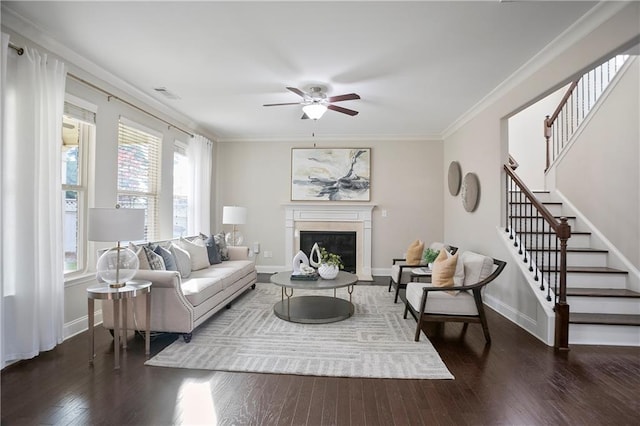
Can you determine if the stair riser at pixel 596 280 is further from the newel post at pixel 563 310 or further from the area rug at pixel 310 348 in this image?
the area rug at pixel 310 348

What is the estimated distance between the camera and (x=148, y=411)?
2092mm

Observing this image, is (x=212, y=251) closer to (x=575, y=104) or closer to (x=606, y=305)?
(x=606, y=305)

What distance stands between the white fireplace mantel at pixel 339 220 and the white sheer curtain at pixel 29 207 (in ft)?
13.2

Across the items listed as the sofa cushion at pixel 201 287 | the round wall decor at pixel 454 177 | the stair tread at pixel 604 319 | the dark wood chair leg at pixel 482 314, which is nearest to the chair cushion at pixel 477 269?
the dark wood chair leg at pixel 482 314

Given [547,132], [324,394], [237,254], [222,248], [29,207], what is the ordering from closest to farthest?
[324,394] → [29,207] → [222,248] → [237,254] → [547,132]

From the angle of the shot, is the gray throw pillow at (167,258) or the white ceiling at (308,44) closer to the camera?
the white ceiling at (308,44)

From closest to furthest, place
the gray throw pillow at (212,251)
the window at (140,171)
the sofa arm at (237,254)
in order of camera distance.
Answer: the window at (140,171) < the gray throw pillow at (212,251) < the sofa arm at (237,254)

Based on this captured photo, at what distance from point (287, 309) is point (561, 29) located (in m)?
3.86

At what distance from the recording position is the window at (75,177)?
3434 mm

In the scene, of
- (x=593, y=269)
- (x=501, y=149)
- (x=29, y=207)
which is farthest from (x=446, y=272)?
(x=29, y=207)

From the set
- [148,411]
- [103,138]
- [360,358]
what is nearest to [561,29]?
[360,358]

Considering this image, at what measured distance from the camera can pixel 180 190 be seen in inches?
221

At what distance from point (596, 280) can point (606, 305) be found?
40cm

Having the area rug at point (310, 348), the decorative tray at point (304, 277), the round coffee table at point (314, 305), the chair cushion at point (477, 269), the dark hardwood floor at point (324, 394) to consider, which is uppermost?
the chair cushion at point (477, 269)
